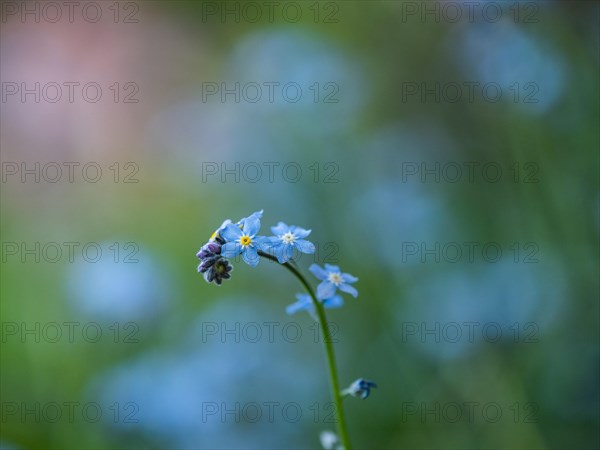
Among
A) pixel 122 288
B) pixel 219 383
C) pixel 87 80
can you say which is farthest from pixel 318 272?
pixel 87 80

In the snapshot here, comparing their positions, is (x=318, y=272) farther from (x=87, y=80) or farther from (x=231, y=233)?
(x=87, y=80)

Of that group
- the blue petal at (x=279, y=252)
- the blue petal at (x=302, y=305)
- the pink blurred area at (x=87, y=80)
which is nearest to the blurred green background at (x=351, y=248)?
the pink blurred area at (x=87, y=80)

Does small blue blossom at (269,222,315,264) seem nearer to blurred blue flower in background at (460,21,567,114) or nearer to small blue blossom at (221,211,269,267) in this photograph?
small blue blossom at (221,211,269,267)

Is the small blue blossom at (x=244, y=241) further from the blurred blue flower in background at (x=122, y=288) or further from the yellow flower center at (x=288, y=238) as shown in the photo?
the blurred blue flower in background at (x=122, y=288)

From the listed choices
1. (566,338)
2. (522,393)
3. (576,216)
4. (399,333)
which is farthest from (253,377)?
(576,216)

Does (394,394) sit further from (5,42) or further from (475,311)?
(5,42)

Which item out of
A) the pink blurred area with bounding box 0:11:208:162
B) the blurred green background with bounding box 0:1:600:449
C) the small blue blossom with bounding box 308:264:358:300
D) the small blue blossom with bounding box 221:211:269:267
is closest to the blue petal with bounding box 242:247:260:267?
the small blue blossom with bounding box 221:211:269:267
